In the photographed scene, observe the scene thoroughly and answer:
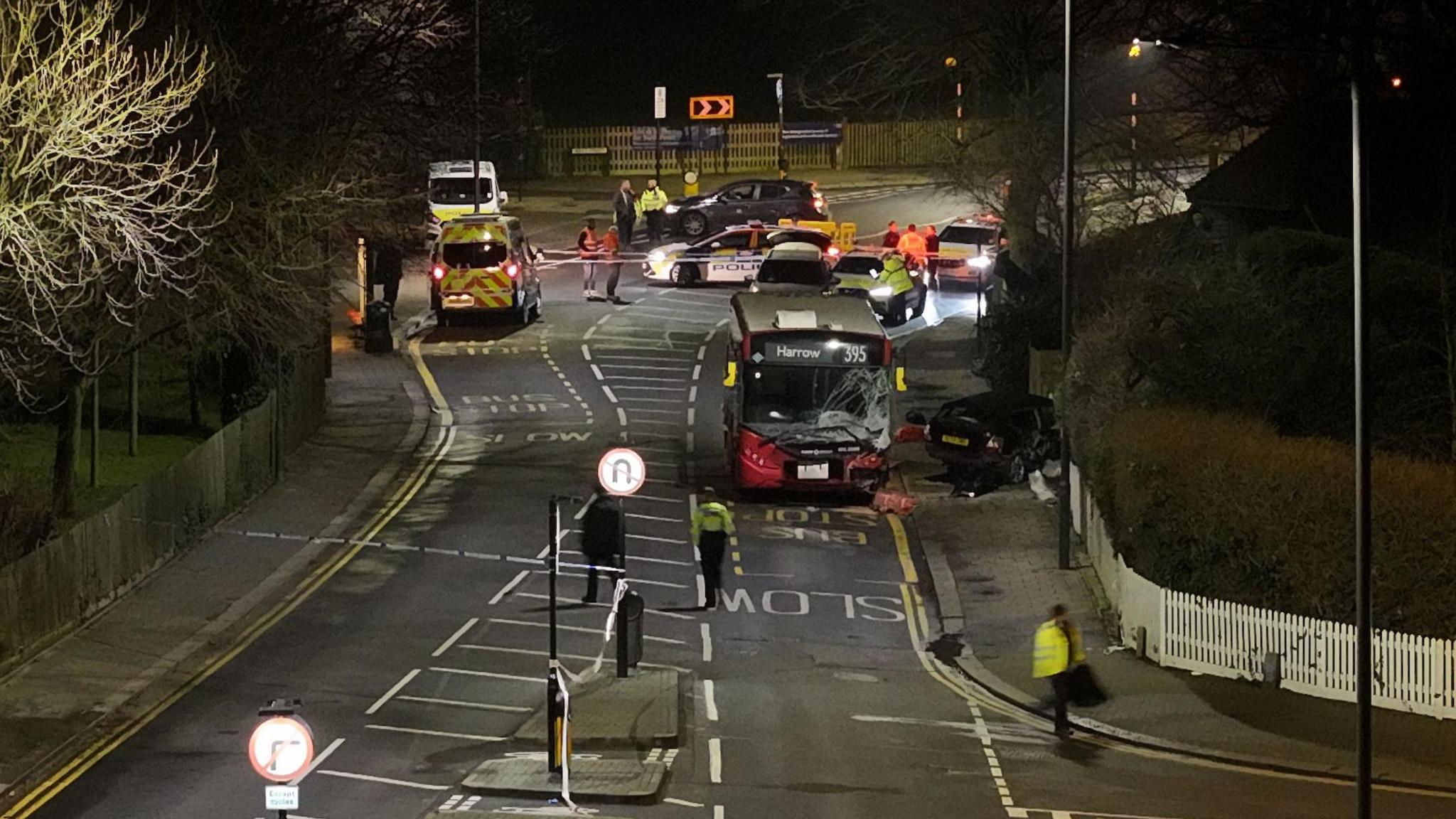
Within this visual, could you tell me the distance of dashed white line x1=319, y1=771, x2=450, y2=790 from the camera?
17.6 meters

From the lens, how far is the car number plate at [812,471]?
A: 2994 cm

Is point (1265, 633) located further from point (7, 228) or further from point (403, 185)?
point (403, 185)

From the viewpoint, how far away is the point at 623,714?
19.7 meters

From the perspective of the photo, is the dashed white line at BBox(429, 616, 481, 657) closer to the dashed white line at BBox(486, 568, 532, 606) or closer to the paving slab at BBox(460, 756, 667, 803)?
the dashed white line at BBox(486, 568, 532, 606)

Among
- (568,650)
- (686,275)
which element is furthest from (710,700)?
(686,275)

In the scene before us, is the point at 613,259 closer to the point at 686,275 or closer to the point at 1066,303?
the point at 686,275

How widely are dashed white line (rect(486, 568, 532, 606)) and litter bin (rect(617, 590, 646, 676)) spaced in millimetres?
3849

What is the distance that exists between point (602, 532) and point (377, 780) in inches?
271

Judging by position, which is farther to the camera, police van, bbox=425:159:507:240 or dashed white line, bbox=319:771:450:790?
police van, bbox=425:159:507:240

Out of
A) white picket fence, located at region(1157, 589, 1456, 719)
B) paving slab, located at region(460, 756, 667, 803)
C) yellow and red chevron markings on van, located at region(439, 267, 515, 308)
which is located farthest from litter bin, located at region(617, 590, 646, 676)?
yellow and red chevron markings on van, located at region(439, 267, 515, 308)

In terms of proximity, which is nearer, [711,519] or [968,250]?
[711,519]

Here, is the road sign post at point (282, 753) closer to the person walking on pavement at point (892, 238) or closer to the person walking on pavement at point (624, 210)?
the person walking on pavement at point (892, 238)

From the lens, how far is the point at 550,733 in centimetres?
1752

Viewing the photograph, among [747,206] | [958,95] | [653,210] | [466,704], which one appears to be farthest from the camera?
[653,210]
